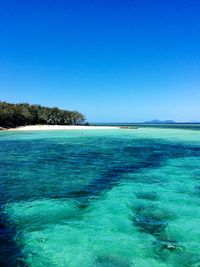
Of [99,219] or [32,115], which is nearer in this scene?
[99,219]

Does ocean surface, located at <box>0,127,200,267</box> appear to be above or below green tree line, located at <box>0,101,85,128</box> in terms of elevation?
below

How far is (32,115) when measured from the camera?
107m

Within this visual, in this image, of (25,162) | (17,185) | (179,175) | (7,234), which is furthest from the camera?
(25,162)

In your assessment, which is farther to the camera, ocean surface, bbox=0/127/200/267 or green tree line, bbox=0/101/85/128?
green tree line, bbox=0/101/85/128

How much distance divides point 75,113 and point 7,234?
127645 millimetres

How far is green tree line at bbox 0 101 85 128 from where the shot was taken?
94.3m

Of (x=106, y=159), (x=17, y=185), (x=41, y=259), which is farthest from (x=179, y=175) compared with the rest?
(x=41, y=259)

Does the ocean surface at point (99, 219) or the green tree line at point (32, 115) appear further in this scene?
the green tree line at point (32, 115)

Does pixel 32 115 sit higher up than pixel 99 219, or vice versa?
pixel 32 115

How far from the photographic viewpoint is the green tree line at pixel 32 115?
309 feet

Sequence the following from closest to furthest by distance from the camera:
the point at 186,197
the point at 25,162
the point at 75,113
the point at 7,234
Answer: the point at 7,234
the point at 186,197
the point at 25,162
the point at 75,113

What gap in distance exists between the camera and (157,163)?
26234 mm

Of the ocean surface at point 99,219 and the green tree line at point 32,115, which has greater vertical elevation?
the green tree line at point 32,115

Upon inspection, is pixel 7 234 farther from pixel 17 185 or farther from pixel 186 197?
pixel 186 197
